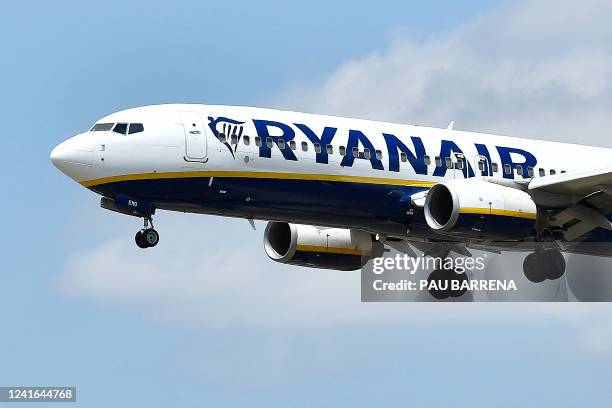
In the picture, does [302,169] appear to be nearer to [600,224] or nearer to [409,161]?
[409,161]

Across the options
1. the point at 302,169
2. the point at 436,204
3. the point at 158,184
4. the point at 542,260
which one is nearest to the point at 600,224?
the point at 542,260

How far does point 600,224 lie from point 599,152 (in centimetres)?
528

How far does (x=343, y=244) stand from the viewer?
58.2m

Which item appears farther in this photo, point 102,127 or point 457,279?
point 457,279

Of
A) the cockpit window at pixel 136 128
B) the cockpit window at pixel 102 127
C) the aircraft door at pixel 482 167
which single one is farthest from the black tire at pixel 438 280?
the cockpit window at pixel 102 127

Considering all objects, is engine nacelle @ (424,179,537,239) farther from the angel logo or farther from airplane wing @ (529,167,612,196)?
the angel logo

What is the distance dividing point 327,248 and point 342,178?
22.3 ft

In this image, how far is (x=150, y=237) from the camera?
1986 inches

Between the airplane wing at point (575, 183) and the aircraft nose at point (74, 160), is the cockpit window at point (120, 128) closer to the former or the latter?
the aircraft nose at point (74, 160)

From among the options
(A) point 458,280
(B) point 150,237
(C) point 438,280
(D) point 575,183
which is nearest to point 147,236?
(B) point 150,237

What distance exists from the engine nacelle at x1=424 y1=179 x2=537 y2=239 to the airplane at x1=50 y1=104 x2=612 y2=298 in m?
0.04

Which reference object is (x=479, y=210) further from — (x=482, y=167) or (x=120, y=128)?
(x=120, y=128)

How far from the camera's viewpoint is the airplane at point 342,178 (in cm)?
4997

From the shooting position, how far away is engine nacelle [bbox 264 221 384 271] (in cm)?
5809
